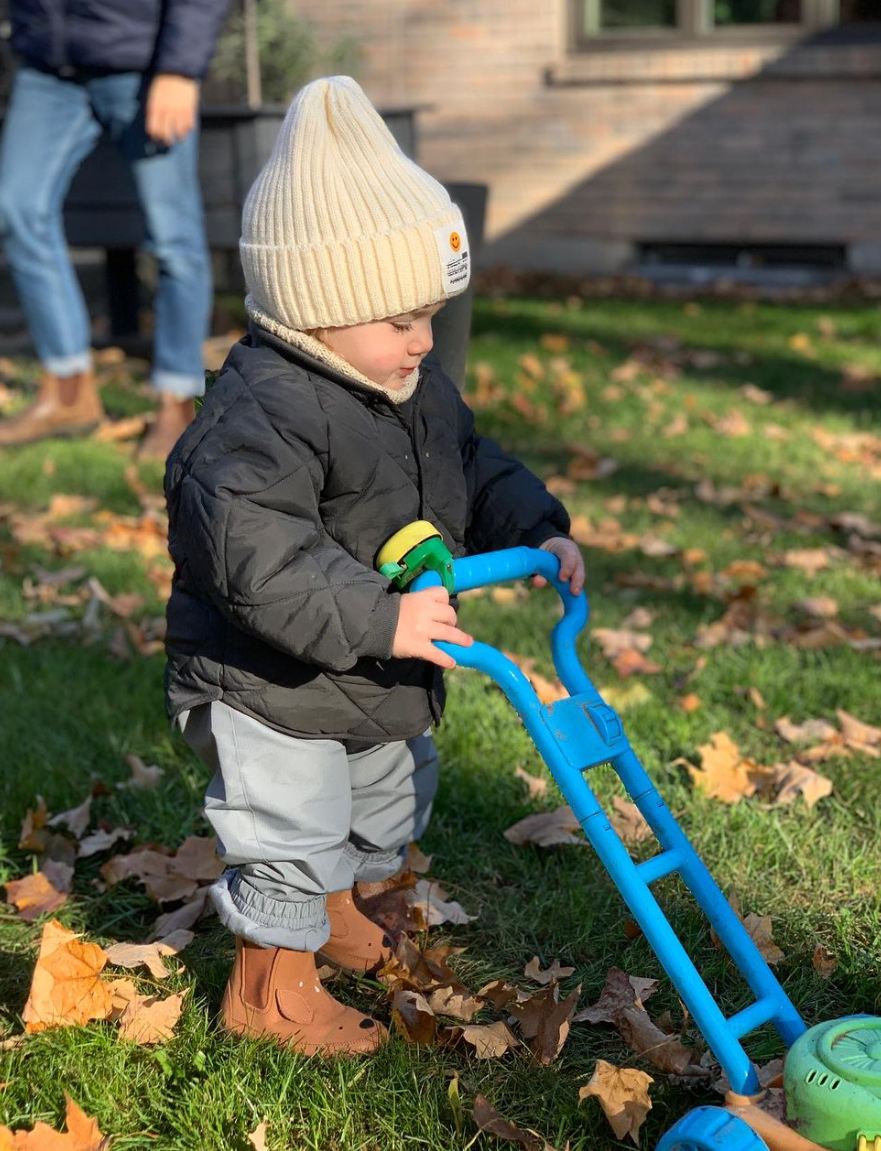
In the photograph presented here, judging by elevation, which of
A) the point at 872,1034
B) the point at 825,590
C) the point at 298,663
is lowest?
the point at 825,590

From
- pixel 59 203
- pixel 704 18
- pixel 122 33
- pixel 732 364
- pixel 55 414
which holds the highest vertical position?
pixel 122 33

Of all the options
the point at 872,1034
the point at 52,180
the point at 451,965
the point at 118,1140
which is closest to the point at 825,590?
the point at 451,965

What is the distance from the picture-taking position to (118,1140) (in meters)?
2.11

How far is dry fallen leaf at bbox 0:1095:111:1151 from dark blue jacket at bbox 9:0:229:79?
13.1 ft

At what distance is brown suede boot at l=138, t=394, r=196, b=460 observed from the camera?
18.3ft

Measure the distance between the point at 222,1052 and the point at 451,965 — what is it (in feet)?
A: 1.56

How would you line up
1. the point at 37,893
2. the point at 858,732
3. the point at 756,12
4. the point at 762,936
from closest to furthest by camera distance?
the point at 762,936
the point at 37,893
the point at 858,732
the point at 756,12

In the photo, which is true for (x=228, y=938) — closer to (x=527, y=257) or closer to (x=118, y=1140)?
(x=118, y=1140)

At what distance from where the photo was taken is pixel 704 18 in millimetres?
11297

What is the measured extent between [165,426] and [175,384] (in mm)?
171

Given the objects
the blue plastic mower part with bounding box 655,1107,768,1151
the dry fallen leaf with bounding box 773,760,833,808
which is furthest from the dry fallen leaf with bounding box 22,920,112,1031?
the dry fallen leaf with bounding box 773,760,833,808

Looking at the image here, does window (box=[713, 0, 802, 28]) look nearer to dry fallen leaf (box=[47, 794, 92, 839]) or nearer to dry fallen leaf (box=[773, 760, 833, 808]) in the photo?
dry fallen leaf (box=[773, 760, 833, 808])

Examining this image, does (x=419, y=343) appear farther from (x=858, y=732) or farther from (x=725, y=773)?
(x=858, y=732)

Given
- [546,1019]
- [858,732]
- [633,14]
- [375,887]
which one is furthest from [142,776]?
[633,14]
